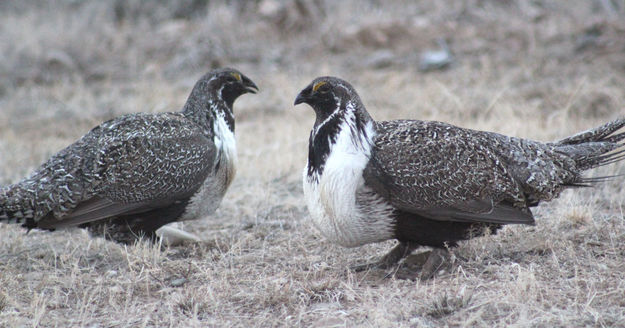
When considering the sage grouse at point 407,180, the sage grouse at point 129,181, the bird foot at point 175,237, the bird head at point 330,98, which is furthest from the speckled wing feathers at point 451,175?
the bird foot at point 175,237

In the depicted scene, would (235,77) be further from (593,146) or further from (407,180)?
(593,146)

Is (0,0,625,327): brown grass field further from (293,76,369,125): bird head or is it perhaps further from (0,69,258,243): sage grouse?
(293,76,369,125): bird head

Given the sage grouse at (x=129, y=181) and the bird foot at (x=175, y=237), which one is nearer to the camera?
the sage grouse at (x=129, y=181)

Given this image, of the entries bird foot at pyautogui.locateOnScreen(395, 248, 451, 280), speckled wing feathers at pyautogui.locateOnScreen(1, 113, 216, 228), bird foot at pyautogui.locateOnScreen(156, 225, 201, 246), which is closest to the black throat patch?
bird foot at pyautogui.locateOnScreen(395, 248, 451, 280)

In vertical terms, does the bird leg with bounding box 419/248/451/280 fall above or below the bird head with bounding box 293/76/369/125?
below

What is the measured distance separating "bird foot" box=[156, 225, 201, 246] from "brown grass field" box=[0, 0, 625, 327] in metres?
0.09

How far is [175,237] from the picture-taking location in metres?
6.25

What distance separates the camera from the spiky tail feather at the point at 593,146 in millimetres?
5719

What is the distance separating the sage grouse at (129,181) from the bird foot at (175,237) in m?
0.18

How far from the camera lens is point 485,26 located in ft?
44.6

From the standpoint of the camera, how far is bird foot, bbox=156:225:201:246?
621 centimetres

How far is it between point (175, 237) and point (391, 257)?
6.12 ft

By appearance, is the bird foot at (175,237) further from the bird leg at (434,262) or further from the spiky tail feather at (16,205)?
the bird leg at (434,262)

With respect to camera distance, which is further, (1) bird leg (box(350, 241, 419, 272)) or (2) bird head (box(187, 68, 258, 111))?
(2) bird head (box(187, 68, 258, 111))
